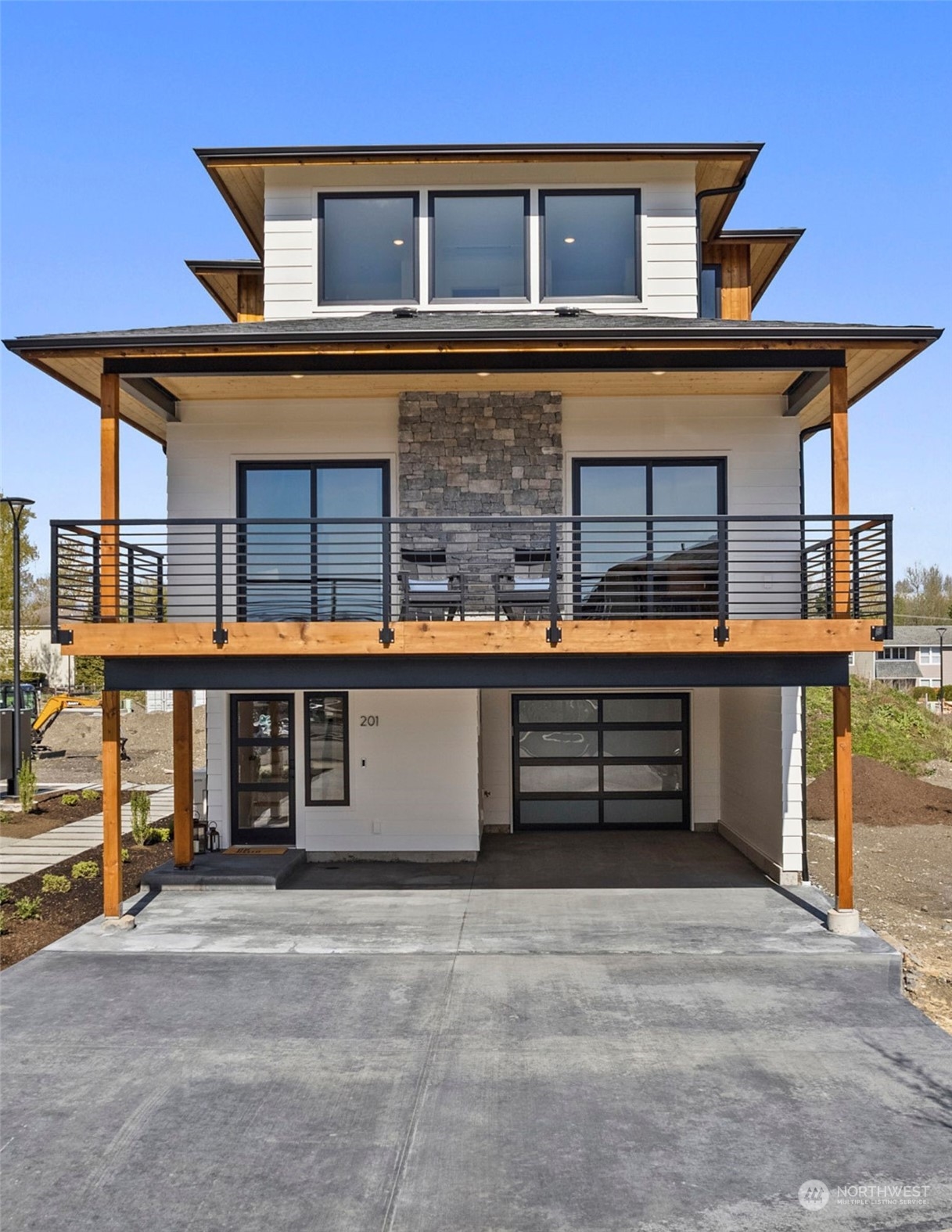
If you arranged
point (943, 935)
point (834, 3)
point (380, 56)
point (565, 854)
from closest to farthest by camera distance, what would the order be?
1. point (943, 935)
2. point (834, 3)
3. point (565, 854)
4. point (380, 56)

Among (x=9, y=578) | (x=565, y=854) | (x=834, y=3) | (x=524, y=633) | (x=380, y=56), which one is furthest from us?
(x=9, y=578)

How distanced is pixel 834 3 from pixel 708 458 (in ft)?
19.1

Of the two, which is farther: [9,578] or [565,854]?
[9,578]

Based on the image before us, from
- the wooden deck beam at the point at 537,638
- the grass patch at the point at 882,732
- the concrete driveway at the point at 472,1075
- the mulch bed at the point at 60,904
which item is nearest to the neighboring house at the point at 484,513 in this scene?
the wooden deck beam at the point at 537,638

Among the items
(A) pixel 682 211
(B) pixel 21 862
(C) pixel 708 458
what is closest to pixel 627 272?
(A) pixel 682 211

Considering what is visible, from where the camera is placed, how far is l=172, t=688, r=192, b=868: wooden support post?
11047 millimetres

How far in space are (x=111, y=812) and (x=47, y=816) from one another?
305 inches

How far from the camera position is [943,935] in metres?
9.45

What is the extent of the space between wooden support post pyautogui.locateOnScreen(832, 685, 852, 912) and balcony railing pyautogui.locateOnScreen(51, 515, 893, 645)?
96cm

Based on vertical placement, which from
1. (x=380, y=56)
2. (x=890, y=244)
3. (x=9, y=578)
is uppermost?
(x=380, y=56)

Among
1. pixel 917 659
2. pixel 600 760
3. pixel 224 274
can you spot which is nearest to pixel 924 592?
pixel 917 659

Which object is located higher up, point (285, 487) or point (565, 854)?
point (285, 487)

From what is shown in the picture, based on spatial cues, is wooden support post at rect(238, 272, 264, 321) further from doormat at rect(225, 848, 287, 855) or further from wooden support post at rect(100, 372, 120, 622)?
doormat at rect(225, 848, 287, 855)

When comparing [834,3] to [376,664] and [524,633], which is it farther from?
[376,664]
